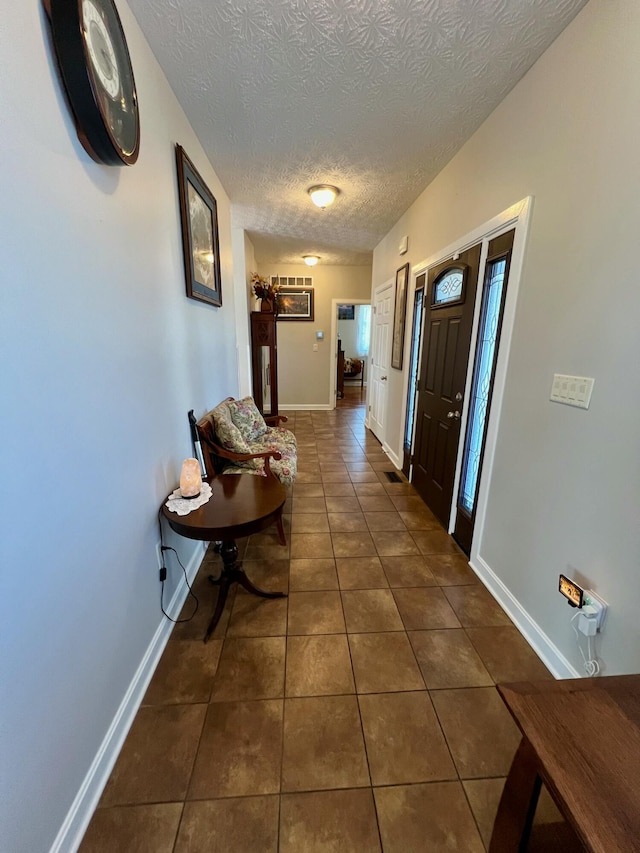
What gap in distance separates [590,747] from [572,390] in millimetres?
1140

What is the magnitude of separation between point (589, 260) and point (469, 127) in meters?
1.37

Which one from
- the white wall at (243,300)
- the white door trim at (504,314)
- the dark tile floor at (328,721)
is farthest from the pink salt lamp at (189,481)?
the white wall at (243,300)

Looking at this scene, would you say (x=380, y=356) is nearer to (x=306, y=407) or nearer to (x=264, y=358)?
(x=264, y=358)

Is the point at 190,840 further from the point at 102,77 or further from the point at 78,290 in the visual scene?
the point at 102,77

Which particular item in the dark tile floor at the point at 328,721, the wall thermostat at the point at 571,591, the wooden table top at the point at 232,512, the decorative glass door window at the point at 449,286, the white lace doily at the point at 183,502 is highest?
the decorative glass door window at the point at 449,286

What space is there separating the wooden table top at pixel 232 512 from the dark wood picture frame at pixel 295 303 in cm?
484

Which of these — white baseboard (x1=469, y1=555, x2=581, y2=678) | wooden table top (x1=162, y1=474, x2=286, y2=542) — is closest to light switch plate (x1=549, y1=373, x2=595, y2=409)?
white baseboard (x1=469, y1=555, x2=581, y2=678)

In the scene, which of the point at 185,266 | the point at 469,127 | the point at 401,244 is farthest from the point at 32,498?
the point at 401,244

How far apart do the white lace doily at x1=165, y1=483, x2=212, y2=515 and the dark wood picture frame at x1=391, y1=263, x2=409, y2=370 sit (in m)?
2.58

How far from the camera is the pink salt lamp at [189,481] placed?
5.26 feet

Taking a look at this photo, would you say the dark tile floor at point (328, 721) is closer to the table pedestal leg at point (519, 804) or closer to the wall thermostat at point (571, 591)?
the table pedestal leg at point (519, 804)

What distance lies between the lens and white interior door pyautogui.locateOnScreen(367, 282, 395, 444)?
412cm

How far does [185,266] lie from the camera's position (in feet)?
6.14

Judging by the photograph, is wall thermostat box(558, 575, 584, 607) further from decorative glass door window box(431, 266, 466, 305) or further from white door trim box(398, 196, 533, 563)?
decorative glass door window box(431, 266, 466, 305)
